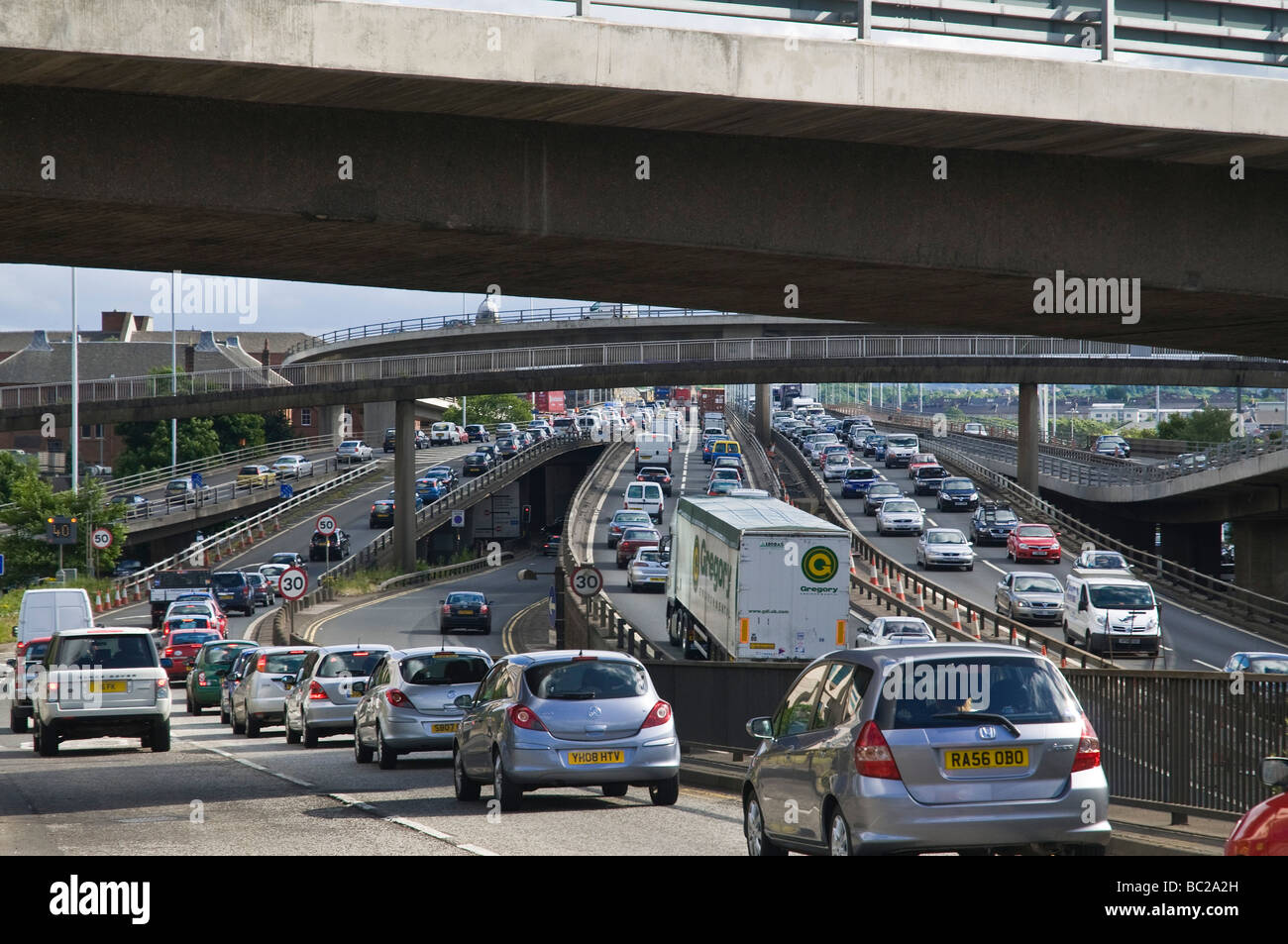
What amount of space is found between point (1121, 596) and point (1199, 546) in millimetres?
43500

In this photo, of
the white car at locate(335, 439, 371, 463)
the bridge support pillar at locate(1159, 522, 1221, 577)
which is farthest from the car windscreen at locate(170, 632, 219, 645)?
the white car at locate(335, 439, 371, 463)

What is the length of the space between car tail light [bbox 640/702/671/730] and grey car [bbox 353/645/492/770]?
4.81 m

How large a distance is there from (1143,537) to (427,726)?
7552cm

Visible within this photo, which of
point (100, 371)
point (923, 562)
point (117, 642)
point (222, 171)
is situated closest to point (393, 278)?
point (222, 171)

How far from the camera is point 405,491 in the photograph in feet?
253

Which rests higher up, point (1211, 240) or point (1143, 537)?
point (1211, 240)

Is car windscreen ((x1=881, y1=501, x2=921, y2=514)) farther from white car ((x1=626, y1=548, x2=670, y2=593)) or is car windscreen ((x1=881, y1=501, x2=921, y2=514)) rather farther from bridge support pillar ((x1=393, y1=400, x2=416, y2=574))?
bridge support pillar ((x1=393, y1=400, x2=416, y2=574))

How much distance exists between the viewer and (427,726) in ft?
66.6

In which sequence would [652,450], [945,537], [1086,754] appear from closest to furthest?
1. [1086,754]
2. [945,537]
3. [652,450]

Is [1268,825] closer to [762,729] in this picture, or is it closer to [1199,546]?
Answer: [762,729]

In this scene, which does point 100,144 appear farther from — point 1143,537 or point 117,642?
point 1143,537

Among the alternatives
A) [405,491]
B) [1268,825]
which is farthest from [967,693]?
[405,491]

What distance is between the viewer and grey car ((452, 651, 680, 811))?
15.4 metres

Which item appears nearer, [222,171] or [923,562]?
[222,171]
